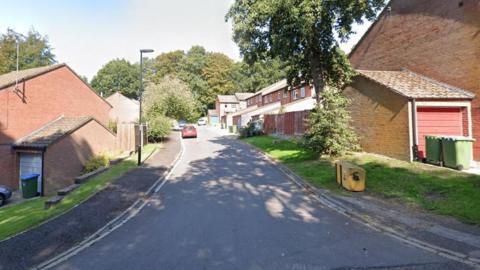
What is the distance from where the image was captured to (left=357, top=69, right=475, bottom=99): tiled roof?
45.3 ft

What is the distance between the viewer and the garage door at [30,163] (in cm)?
1742

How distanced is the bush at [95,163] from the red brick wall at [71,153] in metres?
0.51

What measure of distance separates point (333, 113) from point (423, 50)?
7021 mm

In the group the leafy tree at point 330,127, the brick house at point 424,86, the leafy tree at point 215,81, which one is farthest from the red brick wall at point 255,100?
the leafy tree at point 330,127

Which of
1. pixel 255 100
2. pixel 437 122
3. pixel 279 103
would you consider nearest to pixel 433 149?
pixel 437 122

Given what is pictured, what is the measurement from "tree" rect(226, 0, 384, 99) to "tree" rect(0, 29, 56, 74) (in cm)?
4451

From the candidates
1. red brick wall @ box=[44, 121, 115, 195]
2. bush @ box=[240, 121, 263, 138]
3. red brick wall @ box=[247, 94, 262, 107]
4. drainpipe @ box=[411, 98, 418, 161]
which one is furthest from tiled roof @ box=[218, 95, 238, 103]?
drainpipe @ box=[411, 98, 418, 161]

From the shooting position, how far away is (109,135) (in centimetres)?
2192

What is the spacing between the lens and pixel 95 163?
1850cm

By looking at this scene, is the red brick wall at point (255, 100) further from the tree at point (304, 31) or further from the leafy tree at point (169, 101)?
the tree at point (304, 31)

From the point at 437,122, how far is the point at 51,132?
2166 cm

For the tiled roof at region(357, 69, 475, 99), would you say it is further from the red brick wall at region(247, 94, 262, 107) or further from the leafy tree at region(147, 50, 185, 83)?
the leafy tree at region(147, 50, 185, 83)

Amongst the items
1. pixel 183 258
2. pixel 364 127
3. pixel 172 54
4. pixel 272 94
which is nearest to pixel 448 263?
pixel 183 258

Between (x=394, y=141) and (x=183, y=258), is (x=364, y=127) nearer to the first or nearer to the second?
(x=394, y=141)
